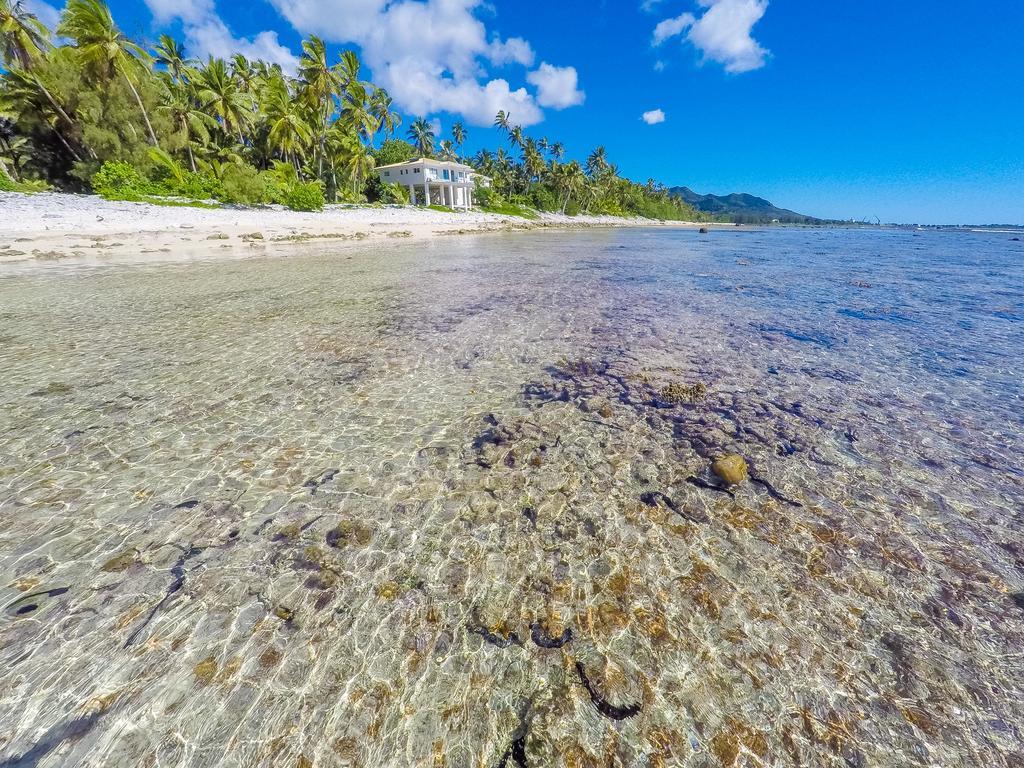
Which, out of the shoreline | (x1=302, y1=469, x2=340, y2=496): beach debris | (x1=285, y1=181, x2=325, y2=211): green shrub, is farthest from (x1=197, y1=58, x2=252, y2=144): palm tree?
(x1=302, y1=469, x2=340, y2=496): beach debris

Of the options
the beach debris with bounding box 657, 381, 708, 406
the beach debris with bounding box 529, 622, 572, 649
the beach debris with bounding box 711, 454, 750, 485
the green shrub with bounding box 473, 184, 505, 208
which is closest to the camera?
the beach debris with bounding box 529, 622, 572, 649

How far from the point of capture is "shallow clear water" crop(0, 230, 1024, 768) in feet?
8.18

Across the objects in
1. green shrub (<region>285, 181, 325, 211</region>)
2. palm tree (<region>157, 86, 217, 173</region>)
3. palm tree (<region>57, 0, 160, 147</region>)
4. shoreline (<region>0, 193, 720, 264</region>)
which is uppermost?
palm tree (<region>57, 0, 160, 147</region>)

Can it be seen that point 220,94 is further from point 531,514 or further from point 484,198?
point 531,514

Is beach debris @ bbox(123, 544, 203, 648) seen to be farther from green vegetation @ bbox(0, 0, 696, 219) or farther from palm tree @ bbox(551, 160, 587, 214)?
palm tree @ bbox(551, 160, 587, 214)

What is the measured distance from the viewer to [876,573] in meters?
3.52

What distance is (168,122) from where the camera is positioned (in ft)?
137

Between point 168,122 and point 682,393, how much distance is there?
57.6 metres

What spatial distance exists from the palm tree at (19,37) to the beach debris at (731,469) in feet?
197

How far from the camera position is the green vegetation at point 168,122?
3534 centimetres

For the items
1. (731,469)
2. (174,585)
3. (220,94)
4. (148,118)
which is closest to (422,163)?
(220,94)

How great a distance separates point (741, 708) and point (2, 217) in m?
38.7

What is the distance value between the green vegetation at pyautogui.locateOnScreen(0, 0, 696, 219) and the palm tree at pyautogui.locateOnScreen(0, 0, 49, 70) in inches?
3.2

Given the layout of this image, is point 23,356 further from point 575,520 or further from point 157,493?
point 575,520
